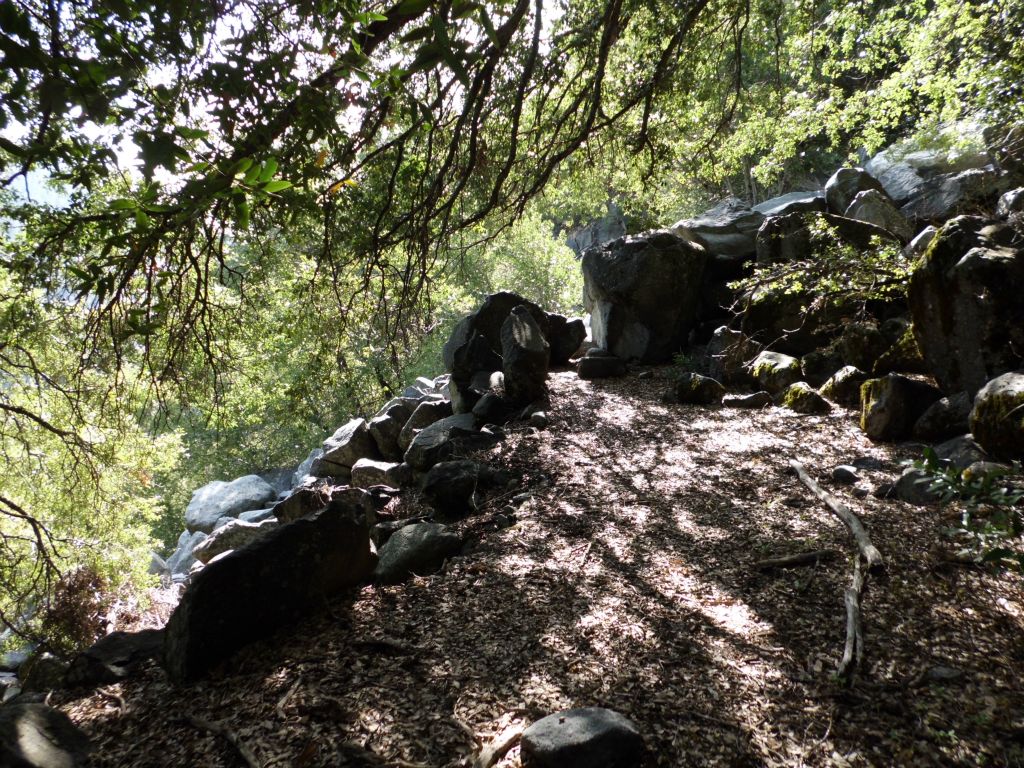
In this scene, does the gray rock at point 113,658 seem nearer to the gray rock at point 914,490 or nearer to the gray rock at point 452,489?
the gray rock at point 452,489

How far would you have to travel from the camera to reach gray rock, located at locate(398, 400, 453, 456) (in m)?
9.76

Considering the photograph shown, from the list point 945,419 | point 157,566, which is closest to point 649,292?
point 945,419

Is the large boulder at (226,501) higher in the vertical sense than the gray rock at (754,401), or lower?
higher

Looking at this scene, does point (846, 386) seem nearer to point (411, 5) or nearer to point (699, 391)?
point (699, 391)

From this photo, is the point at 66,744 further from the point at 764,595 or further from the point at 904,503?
the point at 904,503

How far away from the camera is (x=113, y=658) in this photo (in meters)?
3.78

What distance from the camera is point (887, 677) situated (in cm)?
300

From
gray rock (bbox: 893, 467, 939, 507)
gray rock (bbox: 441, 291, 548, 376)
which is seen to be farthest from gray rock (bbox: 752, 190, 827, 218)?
gray rock (bbox: 893, 467, 939, 507)

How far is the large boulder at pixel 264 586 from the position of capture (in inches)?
135

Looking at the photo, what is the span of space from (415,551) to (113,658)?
213 centimetres

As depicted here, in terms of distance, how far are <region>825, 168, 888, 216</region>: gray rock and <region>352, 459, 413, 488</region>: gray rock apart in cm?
1001

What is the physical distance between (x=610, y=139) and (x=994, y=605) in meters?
5.51

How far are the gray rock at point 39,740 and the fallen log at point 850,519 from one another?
14.9ft

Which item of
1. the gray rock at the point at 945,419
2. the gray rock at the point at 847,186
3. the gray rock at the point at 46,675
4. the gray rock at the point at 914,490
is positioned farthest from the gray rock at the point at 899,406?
the gray rock at the point at 46,675
